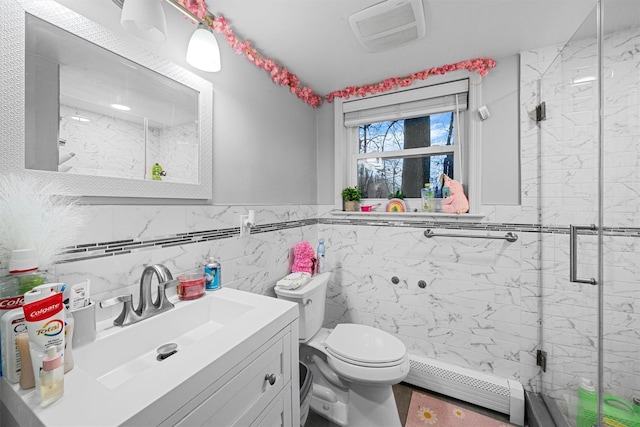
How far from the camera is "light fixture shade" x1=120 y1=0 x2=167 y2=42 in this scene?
821 millimetres

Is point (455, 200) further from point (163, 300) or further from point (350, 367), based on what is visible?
point (163, 300)

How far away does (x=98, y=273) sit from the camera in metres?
0.88

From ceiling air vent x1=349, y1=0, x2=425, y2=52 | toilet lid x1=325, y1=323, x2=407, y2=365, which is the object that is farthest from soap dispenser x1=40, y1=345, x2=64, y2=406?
ceiling air vent x1=349, y1=0, x2=425, y2=52

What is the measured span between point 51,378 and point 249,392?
0.47m

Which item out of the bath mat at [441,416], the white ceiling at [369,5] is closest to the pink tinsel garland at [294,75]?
the white ceiling at [369,5]

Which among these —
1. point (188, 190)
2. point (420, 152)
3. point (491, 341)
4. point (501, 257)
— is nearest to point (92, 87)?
point (188, 190)

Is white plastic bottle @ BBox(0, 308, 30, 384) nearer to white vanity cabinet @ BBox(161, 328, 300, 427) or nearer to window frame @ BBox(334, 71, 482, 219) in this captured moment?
white vanity cabinet @ BBox(161, 328, 300, 427)

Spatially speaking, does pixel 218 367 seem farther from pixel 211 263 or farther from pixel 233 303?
pixel 211 263

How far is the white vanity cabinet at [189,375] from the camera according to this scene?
1.71 ft

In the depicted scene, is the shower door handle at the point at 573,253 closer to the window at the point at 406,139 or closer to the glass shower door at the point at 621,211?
the glass shower door at the point at 621,211

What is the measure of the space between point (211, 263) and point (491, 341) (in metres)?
1.81

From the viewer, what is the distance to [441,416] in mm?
1576

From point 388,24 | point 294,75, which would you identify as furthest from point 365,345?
point 294,75

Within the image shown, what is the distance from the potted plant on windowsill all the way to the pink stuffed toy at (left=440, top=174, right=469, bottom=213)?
65 centimetres
